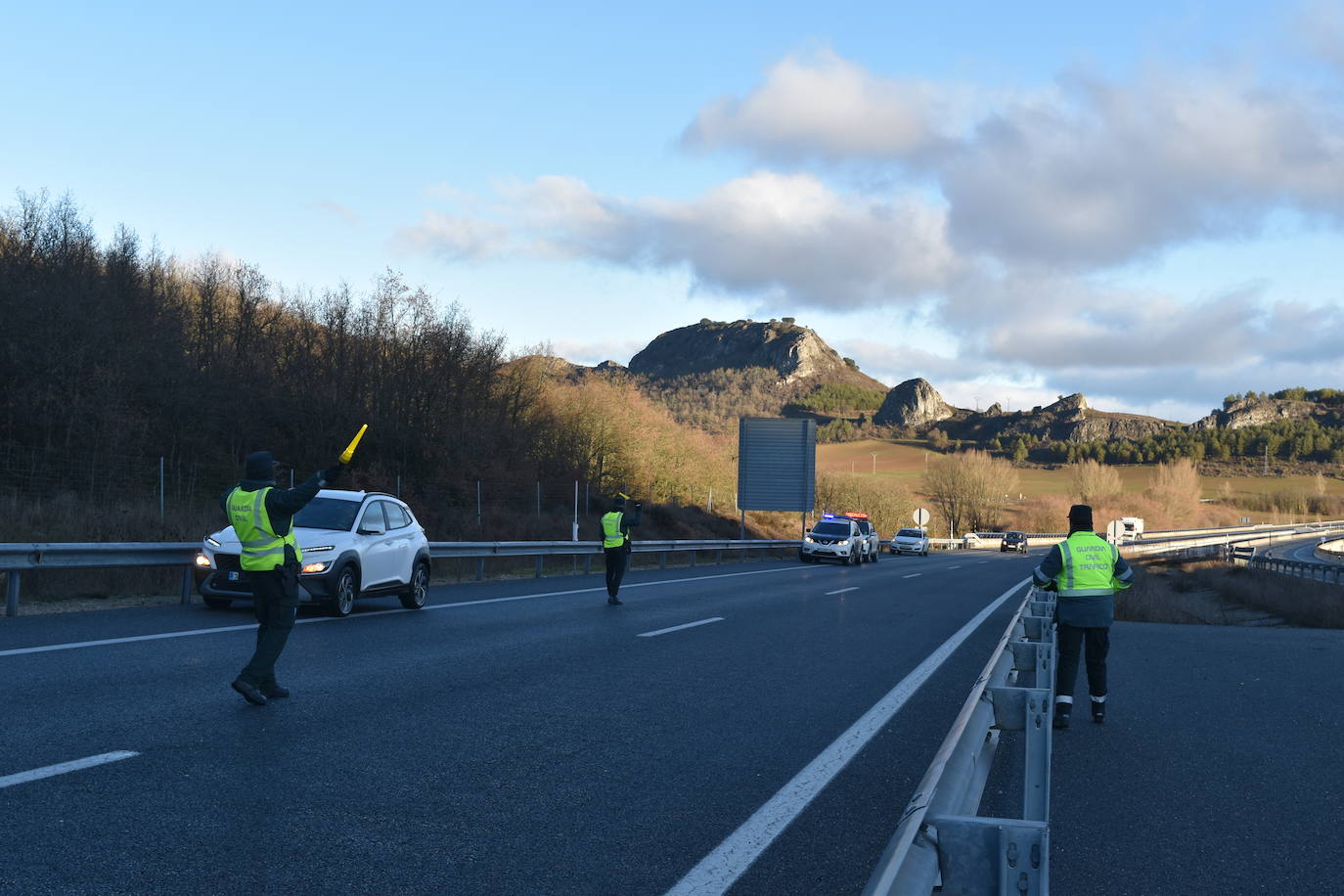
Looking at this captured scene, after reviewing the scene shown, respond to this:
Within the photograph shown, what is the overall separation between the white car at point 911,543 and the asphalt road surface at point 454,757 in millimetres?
44496

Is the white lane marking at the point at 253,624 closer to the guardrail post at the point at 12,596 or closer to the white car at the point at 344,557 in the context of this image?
the white car at the point at 344,557

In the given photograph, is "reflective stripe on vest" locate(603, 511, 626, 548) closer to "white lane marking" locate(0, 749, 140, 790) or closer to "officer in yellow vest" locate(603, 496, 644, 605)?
"officer in yellow vest" locate(603, 496, 644, 605)

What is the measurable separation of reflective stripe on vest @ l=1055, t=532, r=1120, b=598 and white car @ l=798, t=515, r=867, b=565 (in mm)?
30986

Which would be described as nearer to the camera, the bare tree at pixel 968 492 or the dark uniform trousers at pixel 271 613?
the dark uniform trousers at pixel 271 613

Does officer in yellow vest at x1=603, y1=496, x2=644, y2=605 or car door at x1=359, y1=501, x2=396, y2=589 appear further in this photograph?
officer in yellow vest at x1=603, y1=496, x2=644, y2=605

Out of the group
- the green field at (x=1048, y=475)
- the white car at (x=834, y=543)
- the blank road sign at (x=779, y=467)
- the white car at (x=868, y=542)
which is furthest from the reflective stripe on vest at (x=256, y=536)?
the green field at (x=1048, y=475)

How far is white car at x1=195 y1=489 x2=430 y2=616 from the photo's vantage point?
13227mm

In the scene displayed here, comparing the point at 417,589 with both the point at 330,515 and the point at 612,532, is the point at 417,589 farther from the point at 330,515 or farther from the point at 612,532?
the point at 612,532

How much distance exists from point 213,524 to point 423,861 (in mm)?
18266

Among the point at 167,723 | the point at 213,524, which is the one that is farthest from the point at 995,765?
the point at 213,524

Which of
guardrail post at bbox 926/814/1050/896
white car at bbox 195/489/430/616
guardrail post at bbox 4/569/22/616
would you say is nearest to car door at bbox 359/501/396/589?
white car at bbox 195/489/430/616

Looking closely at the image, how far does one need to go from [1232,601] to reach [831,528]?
14503 mm

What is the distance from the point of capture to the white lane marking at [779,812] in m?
4.44

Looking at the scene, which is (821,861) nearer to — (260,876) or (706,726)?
(260,876)
